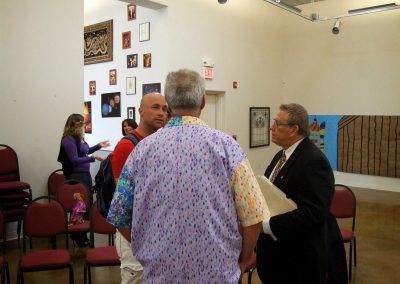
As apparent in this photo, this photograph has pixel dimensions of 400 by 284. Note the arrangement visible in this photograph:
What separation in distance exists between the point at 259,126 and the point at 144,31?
335cm

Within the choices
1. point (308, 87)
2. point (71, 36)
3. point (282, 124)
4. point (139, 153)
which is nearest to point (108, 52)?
point (71, 36)

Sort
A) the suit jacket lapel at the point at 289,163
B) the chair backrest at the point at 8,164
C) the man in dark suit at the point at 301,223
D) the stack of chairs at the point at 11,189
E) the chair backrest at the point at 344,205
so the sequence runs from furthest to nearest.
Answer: the chair backrest at the point at 8,164 < the stack of chairs at the point at 11,189 < the chair backrest at the point at 344,205 < the suit jacket lapel at the point at 289,163 < the man in dark suit at the point at 301,223

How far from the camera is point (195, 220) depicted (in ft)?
4.26

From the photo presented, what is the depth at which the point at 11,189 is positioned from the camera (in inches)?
174

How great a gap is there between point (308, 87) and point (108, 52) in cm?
461

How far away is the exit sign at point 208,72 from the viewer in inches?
277

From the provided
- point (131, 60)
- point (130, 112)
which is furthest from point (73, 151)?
point (131, 60)

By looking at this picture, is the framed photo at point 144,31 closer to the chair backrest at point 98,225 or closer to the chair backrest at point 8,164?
the chair backrest at point 8,164

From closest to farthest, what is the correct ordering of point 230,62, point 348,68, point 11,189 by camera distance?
point 11,189 → point 230,62 → point 348,68

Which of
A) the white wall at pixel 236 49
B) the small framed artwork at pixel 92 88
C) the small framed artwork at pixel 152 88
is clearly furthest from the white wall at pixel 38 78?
the small framed artwork at pixel 92 88

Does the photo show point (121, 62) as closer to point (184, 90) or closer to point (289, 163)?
point (289, 163)

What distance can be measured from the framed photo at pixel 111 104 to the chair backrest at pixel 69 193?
10.2 feet

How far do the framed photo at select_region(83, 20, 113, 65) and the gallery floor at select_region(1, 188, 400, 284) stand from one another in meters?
4.01

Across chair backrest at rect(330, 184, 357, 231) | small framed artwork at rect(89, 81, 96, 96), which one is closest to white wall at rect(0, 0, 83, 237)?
small framed artwork at rect(89, 81, 96, 96)
